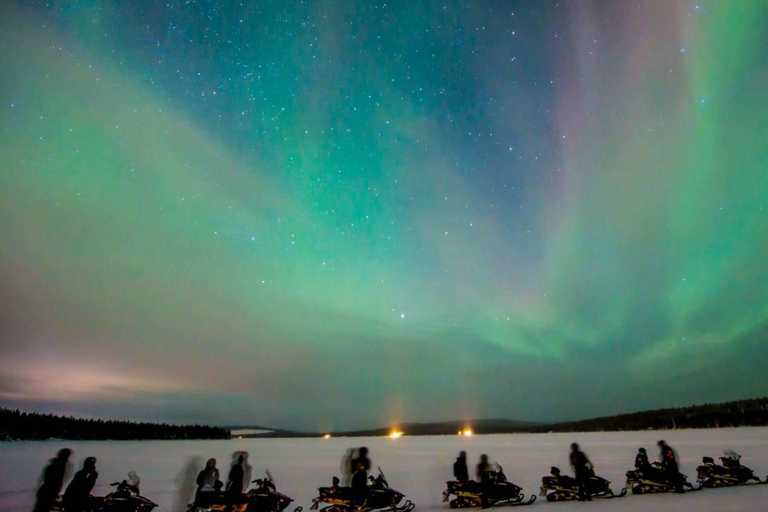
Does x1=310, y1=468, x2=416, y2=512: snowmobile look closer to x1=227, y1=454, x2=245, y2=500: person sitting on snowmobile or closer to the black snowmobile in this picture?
the black snowmobile

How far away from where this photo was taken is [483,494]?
16.0 meters

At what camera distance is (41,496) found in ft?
38.4

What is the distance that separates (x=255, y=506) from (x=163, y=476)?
626 inches

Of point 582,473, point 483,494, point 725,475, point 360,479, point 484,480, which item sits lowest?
point 483,494

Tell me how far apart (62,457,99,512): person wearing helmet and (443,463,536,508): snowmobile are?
10393 millimetres

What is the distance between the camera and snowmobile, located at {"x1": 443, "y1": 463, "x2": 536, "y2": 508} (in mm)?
16031

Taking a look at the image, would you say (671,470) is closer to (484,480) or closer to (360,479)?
(484,480)

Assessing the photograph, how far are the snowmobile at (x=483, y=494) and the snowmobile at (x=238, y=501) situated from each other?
5.77m

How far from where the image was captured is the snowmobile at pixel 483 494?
1603cm

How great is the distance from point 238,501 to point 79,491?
3768mm

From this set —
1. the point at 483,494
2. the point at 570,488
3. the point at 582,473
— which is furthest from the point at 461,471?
the point at 582,473

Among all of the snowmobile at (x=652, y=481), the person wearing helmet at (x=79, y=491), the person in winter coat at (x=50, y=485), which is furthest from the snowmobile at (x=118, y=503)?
the snowmobile at (x=652, y=481)

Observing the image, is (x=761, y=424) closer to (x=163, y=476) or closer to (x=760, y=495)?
(x=760, y=495)

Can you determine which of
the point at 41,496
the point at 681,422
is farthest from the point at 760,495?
the point at 681,422
